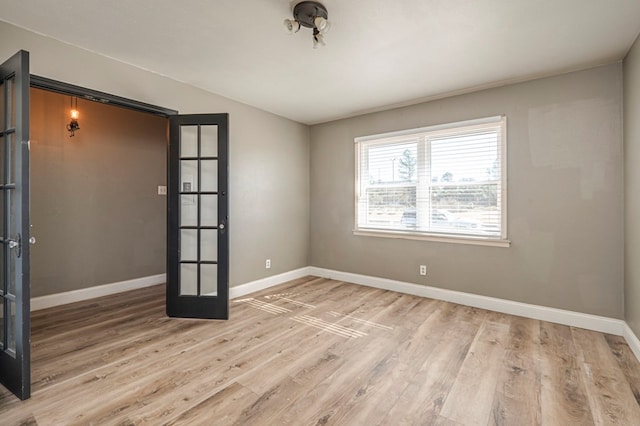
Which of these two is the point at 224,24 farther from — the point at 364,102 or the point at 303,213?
the point at 303,213

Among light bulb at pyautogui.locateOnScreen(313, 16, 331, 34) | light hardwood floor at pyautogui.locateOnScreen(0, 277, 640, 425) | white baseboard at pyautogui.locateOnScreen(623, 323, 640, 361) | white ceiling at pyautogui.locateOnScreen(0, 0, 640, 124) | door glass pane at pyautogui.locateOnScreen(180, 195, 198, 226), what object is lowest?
light hardwood floor at pyautogui.locateOnScreen(0, 277, 640, 425)

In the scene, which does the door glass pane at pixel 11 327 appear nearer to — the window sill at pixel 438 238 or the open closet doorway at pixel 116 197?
the open closet doorway at pixel 116 197

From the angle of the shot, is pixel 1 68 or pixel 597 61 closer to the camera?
pixel 1 68

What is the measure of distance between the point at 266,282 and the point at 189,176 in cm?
198

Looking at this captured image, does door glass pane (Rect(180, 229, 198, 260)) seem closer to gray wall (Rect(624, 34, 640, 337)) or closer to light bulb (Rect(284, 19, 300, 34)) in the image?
light bulb (Rect(284, 19, 300, 34))

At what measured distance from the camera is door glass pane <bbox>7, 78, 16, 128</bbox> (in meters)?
2.02

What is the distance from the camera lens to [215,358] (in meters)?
2.47

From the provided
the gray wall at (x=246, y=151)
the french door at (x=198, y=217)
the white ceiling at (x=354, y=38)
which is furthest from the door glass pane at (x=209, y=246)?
the white ceiling at (x=354, y=38)

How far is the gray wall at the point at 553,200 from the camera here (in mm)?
2955

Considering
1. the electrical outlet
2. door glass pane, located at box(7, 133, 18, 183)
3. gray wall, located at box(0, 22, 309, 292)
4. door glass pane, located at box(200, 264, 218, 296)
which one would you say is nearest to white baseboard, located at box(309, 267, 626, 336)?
the electrical outlet

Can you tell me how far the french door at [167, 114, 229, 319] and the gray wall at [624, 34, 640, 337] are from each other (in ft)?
12.4

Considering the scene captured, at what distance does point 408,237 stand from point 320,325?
1.85 metres

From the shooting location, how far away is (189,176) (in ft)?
11.3

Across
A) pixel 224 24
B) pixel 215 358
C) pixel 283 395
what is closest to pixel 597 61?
pixel 224 24
